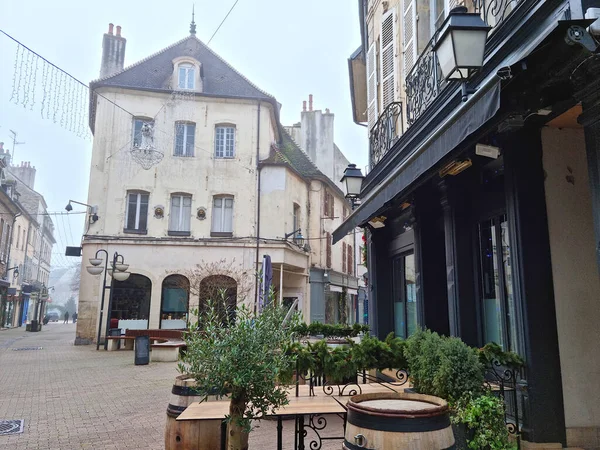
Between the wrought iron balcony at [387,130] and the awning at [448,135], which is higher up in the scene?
the wrought iron balcony at [387,130]

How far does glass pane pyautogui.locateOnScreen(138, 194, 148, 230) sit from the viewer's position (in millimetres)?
19656

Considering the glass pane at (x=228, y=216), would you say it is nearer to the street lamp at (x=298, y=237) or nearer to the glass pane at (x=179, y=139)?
the street lamp at (x=298, y=237)

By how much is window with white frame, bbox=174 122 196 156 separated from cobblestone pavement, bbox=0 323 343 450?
979 centimetres

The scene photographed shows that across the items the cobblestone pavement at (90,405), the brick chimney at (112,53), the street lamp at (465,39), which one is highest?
the brick chimney at (112,53)

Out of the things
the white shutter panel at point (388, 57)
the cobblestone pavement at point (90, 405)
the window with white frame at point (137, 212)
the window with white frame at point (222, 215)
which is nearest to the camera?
the cobblestone pavement at point (90, 405)

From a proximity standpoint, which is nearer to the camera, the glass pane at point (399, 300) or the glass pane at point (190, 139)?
the glass pane at point (399, 300)

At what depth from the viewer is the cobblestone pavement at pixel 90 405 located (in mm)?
5516

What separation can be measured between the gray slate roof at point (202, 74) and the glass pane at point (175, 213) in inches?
192

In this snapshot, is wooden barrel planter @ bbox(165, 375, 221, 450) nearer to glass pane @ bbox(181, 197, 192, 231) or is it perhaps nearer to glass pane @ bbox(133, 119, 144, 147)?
glass pane @ bbox(181, 197, 192, 231)

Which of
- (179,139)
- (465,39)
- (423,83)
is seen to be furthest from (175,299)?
(465,39)

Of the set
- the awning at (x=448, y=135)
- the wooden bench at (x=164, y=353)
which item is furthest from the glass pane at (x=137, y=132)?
the awning at (x=448, y=135)

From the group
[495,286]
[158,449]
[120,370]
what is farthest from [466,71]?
[120,370]

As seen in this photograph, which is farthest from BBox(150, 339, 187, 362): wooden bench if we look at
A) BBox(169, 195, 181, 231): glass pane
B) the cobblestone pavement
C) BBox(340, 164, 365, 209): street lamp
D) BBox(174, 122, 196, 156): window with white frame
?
BBox(174, 122, 196, 156): window with white frame

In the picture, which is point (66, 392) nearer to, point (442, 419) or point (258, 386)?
point (258, 386)
